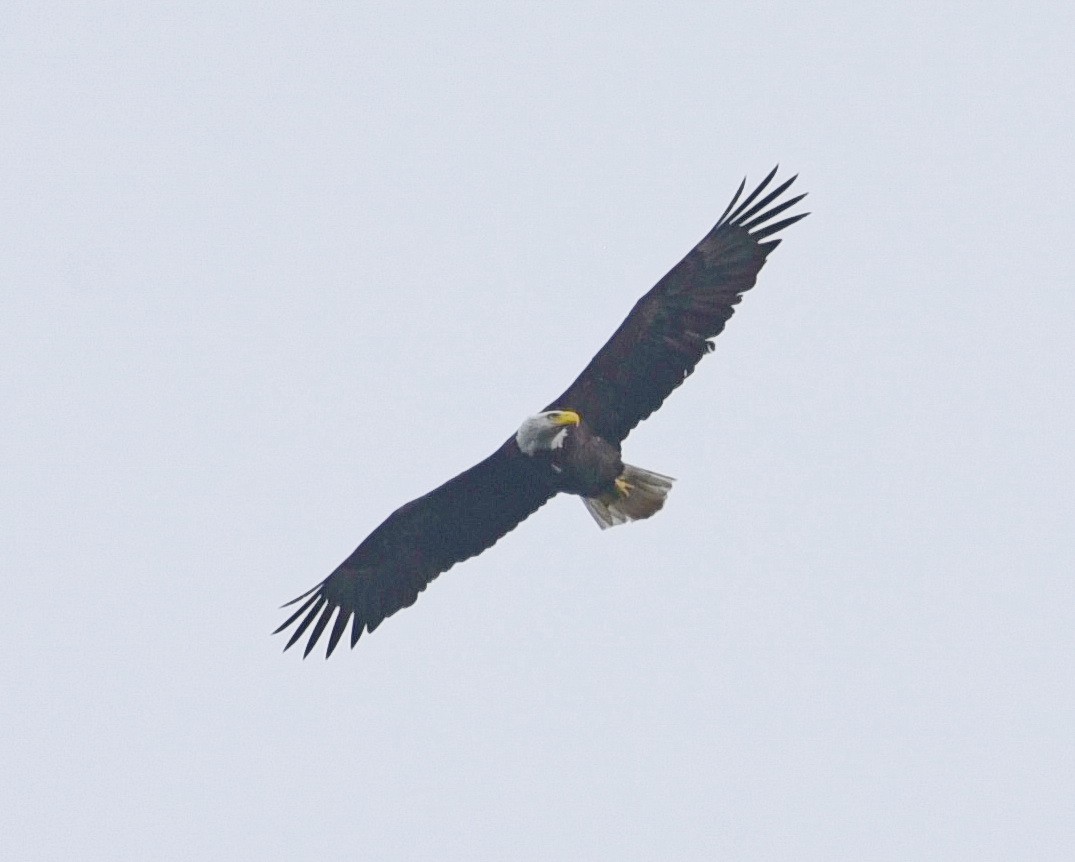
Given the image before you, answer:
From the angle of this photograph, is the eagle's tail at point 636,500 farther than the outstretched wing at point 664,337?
Yes

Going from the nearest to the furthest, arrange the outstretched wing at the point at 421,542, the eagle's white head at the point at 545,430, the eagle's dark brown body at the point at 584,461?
the eagle's white head at the point at 545,430
the eagle's dark brown body at the point at 584,461
the outstretched wing at the point at 421,542

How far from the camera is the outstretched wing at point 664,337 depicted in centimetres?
1346

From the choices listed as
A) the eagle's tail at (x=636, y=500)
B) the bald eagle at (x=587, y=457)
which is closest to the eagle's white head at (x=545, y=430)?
the bald eagle at (x=587, y=457)

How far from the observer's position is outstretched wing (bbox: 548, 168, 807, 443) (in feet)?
44.2

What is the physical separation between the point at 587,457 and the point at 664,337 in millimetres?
949

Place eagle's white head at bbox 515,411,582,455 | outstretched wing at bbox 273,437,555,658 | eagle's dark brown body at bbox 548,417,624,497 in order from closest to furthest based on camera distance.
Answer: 1. eagle's white head at bbox 515,411,582,455
2. eagle's dark brown body at bbox 548,417,624,497
3. outstretched wing at bbox 273,437,555,658

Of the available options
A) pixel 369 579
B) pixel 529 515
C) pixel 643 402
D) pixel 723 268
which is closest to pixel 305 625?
pixel 369 579

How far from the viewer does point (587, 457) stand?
44.4ft

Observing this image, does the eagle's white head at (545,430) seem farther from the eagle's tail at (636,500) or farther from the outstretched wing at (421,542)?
the eagle's tail at (636,500)

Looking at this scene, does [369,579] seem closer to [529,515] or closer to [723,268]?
[529,515]

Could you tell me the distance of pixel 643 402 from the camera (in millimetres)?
13586

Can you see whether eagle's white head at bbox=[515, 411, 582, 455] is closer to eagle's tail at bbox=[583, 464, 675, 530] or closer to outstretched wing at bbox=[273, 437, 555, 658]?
outstretched wing at bbox=[273, 437, 555, 658]

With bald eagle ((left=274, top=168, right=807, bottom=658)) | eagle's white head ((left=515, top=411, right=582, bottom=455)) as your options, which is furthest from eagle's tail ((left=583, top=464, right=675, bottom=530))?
eagle's white head ((left=515, top=411, right=582, bottom=455))

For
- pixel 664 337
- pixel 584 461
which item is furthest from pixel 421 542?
pixel 664 337
